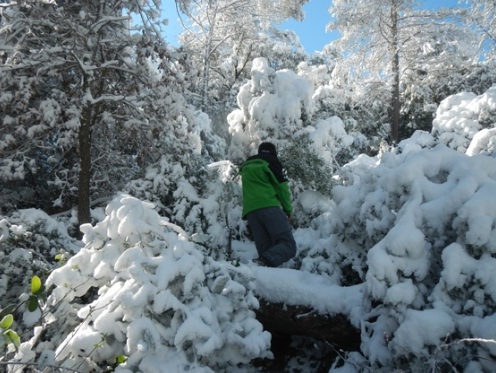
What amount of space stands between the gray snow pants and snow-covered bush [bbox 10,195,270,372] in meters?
1.19

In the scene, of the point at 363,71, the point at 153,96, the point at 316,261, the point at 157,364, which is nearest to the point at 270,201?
the point at 316,261

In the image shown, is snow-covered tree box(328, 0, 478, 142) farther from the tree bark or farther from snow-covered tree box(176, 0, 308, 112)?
the tree bark

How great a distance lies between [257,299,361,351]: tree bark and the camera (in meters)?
3.00

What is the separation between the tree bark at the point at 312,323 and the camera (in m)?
3.00

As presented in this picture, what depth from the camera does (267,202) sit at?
4.45 meters

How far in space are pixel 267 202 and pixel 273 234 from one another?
368mm

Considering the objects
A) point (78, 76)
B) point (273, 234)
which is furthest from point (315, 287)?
point (78, 76)

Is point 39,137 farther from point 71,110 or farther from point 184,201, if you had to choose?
point 184,201

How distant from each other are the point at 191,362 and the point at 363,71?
13.3 meters

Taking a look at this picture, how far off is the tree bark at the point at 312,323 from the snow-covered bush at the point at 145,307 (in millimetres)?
464

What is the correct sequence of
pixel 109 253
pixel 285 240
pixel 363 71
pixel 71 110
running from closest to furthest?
pixel 109 253
pixel 285 240
pixel 71 110
pixel 363 71

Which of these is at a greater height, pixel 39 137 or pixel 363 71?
pixel 363 71

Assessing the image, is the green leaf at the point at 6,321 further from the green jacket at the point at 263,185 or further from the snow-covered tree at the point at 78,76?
the snow-covered tree at the point at 78,76

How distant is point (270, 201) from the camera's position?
4461 millimetres
